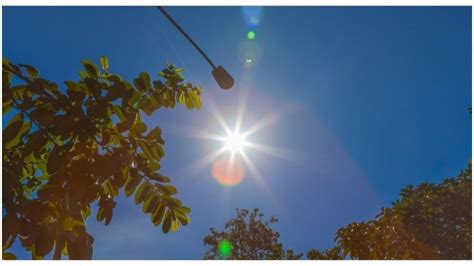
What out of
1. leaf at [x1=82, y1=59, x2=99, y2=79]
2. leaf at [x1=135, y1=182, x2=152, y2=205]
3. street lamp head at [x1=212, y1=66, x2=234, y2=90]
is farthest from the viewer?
street lamp head at [x1=212, y1=66, x2=234, y2=90]

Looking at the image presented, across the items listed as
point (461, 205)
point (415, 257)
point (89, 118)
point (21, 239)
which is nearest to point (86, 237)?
point (21, 239)

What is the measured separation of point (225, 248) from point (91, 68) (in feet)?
90.5

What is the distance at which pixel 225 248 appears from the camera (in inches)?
1180

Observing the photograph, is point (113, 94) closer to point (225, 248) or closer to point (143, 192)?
point (143, 192)

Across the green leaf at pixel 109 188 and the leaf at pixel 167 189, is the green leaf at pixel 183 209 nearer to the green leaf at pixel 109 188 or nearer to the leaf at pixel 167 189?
the leaf at pixel 167 189

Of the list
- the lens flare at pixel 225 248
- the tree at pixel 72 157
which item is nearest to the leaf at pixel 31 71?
the tree at pixel 72 157

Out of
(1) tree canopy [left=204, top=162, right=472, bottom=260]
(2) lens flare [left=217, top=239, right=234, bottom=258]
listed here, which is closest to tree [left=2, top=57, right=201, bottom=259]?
(1) tree canopy [left=204, top=162, right=472, bottom=260]

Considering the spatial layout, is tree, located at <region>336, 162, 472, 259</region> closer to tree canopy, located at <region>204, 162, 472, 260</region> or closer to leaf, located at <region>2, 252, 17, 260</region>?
tree canopy, located at <region>204, 162, 472, 260</region>

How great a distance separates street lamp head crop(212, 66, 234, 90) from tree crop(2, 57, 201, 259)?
0.52 metres

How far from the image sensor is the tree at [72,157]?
268 cm

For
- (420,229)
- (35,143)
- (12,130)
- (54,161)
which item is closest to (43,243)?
(54,161)

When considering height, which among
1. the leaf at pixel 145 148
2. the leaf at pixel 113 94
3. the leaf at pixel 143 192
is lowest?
the leaf at pixel 143 192

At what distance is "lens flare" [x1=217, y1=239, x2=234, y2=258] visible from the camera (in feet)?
97.2

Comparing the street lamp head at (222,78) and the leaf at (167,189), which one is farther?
the street lamp head at (222,78)
